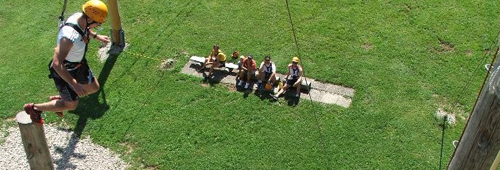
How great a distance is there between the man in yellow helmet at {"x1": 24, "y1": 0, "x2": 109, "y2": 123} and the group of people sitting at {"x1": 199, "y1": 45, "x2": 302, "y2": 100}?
319cm

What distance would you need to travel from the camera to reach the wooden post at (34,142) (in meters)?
7.09

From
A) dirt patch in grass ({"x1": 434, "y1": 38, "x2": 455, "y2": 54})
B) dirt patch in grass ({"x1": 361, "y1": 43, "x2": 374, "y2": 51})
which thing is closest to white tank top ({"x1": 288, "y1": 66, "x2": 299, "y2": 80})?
dirt patch in grass ({"x1": 361, "y1": 43, "x2": 374, "y2": 51})

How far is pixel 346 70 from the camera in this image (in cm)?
1159

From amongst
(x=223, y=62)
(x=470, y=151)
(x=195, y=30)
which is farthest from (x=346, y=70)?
(x=470, y=151)

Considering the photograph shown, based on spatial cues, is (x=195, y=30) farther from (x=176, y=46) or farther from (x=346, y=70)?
(x=346, y=70)

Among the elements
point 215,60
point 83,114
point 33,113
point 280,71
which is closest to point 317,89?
point 280,71

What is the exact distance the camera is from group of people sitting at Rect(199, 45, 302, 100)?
10.9 metres

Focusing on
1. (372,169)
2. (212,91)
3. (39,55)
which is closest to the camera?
(372,169)

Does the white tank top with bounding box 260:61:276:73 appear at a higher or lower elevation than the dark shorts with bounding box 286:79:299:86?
higher

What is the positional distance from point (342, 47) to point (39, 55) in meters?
6.55

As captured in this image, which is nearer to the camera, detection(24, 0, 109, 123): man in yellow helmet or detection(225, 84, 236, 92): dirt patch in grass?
detection(24, 0, 109, 123): man in yellow helmet

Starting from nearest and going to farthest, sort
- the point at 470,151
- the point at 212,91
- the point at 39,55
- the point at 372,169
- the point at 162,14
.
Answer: the point at 470,151, the point at 372,169, the point at 212,91, the point at 39,55, the point at 162,14

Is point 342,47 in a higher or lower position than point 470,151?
lower

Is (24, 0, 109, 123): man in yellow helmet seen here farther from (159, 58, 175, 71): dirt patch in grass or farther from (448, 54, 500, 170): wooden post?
Result: (448, 54, 500, 170): wooden post
